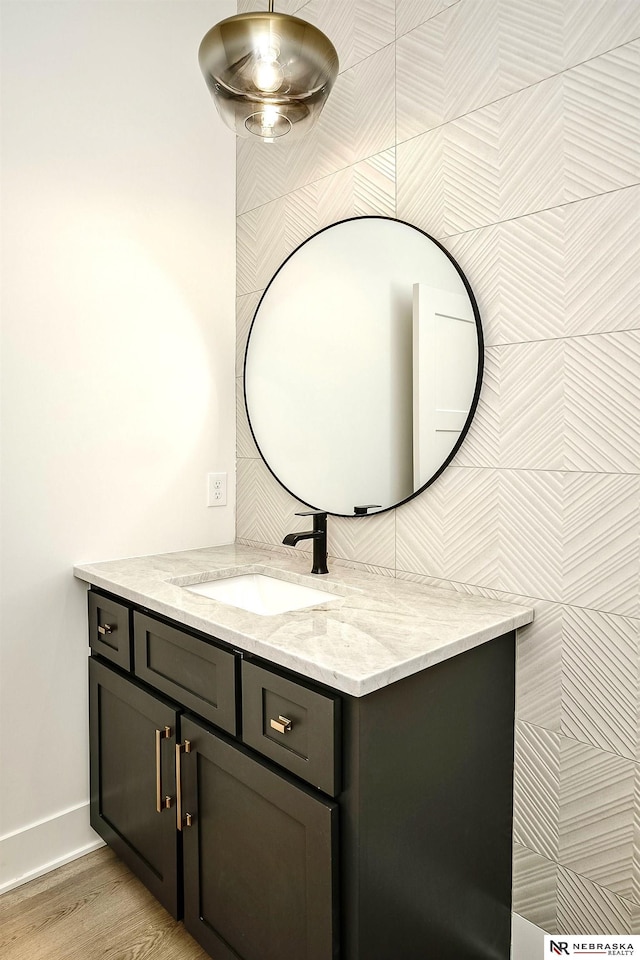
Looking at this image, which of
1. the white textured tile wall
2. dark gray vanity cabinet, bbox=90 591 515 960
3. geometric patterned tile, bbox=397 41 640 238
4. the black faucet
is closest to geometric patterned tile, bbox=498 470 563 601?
the white textured tile wall

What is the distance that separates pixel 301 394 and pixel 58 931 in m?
1.64

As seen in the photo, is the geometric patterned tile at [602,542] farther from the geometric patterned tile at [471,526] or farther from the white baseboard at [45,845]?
the white baseboard at [45,845]

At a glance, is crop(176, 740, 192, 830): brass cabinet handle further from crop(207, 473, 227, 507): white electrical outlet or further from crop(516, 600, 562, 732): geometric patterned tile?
crop(207, 473, 227, 507): white electrical outlet

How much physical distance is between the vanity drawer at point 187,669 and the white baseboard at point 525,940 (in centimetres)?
87

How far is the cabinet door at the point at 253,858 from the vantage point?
112 centimetres

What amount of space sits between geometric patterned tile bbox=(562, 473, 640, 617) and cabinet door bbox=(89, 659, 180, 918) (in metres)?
1.00

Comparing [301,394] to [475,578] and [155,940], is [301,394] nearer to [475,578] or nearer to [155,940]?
[475,578]

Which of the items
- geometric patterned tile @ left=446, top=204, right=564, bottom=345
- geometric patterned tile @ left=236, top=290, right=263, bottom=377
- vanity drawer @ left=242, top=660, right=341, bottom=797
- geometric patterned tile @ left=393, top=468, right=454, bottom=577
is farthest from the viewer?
geometric patterned tile @ left=236, top=290, right=263, bottom=377

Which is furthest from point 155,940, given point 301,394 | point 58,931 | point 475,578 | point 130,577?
point 301,394

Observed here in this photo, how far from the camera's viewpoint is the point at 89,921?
1631 mm

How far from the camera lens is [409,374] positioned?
168 centimetres

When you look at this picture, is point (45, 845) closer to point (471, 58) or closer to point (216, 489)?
point (216, 489)

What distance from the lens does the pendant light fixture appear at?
46.0 inches

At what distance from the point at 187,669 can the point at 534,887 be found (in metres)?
0.97
